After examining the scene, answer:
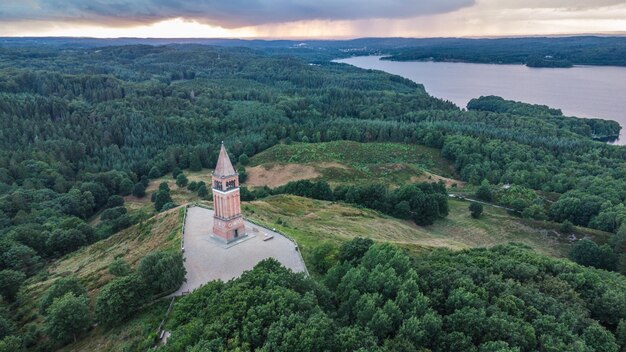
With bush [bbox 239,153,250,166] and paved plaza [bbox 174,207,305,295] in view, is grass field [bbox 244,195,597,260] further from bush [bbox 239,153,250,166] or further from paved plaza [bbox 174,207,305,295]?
bush [bbox 239,153,250,166]

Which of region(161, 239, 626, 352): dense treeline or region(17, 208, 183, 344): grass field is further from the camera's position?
region(17, 208, 183, 344): grass field

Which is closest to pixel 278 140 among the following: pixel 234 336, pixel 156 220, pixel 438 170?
pixel 438 170

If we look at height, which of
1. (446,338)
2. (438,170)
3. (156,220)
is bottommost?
(438,170)

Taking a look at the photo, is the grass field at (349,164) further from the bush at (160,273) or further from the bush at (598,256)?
the bush at (160,273)

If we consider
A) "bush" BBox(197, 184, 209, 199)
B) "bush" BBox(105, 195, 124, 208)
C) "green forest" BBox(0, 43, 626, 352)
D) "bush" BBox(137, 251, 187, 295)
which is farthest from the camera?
"bush" BBox(197, 184, 209, 199)

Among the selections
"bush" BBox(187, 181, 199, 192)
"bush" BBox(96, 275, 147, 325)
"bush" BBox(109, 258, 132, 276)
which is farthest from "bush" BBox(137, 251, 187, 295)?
"bush" BBox(187, 181, 199, 192)

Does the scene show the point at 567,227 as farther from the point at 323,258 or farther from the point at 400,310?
the point at 400,310

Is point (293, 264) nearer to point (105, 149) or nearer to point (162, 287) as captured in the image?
point (162, 287)

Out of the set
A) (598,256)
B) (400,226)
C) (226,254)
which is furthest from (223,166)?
(598,256)
